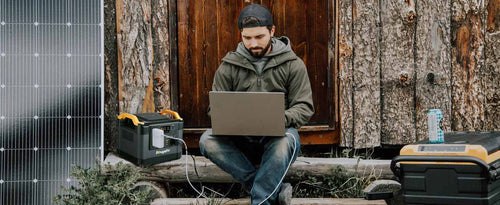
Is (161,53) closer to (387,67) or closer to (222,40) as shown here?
(222,40)

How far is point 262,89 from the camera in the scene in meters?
3.47

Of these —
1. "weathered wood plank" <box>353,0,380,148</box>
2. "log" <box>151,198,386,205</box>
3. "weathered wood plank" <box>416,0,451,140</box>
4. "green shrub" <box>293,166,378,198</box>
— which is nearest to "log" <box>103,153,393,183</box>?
"green shrub" <box>293,166,378,198</box>

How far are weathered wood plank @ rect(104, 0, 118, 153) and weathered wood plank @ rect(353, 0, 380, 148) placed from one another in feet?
6.30

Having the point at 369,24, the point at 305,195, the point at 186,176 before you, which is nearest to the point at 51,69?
the point at 186,176

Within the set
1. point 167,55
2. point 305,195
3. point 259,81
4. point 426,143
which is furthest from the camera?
point 167,55

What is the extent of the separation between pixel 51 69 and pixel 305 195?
211 centimetres

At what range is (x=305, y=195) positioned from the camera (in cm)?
371

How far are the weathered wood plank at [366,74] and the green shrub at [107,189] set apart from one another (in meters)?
1.77

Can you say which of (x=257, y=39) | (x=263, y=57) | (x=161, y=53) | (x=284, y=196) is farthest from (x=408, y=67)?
(x=161, y=53)

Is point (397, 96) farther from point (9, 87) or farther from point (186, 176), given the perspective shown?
point (9, 87)

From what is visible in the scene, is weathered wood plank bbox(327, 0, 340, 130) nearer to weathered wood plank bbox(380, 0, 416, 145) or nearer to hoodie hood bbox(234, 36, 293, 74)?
weathered wood plank bbox(380, 0, 416, 145)

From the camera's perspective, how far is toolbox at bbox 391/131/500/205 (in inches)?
102

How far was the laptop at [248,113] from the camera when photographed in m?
2.93

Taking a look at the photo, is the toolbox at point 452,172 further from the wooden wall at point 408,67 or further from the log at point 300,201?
the wooden wall at point 408,67
